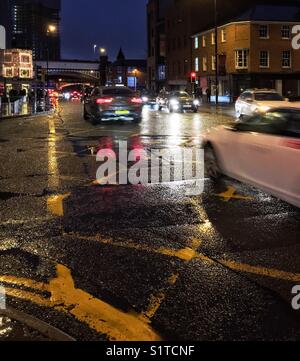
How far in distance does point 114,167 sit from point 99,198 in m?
3.10

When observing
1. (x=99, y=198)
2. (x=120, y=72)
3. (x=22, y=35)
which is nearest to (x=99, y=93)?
(x=99, y=198)

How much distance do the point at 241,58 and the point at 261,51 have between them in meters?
2.18

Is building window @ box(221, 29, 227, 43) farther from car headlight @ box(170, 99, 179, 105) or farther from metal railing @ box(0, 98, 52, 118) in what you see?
car headlight @ box(170, 99, 179, 105)

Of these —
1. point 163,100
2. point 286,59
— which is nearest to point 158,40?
point 286,59

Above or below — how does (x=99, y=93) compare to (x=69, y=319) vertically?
above

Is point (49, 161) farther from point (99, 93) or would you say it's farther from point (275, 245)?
point (99, 93)

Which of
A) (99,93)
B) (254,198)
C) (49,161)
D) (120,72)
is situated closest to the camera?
(254,198)

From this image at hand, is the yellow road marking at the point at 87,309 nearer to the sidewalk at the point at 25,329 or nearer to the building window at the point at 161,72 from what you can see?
the sidewalk at the point at 25,329

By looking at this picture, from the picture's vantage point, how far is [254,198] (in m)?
8.45

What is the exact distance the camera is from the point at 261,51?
57.2 m

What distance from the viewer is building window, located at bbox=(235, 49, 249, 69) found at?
57053mm

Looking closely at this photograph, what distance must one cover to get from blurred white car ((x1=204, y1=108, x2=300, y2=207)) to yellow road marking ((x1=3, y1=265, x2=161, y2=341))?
3192mm

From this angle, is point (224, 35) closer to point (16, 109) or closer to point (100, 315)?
point (16, 109)
